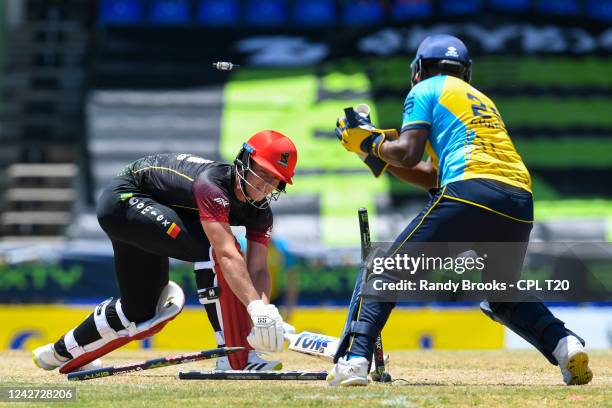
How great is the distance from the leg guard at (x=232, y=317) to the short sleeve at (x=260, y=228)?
1.25ft

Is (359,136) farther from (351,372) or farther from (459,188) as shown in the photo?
(351,372)

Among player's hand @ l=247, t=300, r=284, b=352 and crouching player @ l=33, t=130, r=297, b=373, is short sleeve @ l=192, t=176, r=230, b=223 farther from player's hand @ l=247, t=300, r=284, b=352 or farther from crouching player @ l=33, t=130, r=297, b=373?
player's hand @ l=247, t=300, r=284, b=352

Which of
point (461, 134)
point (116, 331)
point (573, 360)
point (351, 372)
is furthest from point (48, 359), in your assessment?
point (573, 360)

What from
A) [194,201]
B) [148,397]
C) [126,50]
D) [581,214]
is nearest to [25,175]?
[126,50]

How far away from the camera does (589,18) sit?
73.1 ft

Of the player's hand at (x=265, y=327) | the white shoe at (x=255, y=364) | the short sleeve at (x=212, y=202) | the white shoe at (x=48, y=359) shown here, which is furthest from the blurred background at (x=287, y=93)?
the player's hand at (x=265, y=327)

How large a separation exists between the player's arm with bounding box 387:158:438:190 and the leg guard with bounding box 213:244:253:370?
4.16ft

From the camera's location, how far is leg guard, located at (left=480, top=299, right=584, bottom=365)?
21.2 feet

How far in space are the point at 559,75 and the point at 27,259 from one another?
1097cm

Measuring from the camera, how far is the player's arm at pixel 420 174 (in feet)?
23.1

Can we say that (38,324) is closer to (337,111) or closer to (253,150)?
(337,111)

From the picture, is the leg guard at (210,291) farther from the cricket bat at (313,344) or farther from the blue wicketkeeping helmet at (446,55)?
the blue wicketkeeping helmet at (446,55)

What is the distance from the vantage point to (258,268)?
7.00m

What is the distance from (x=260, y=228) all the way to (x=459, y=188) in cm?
141
